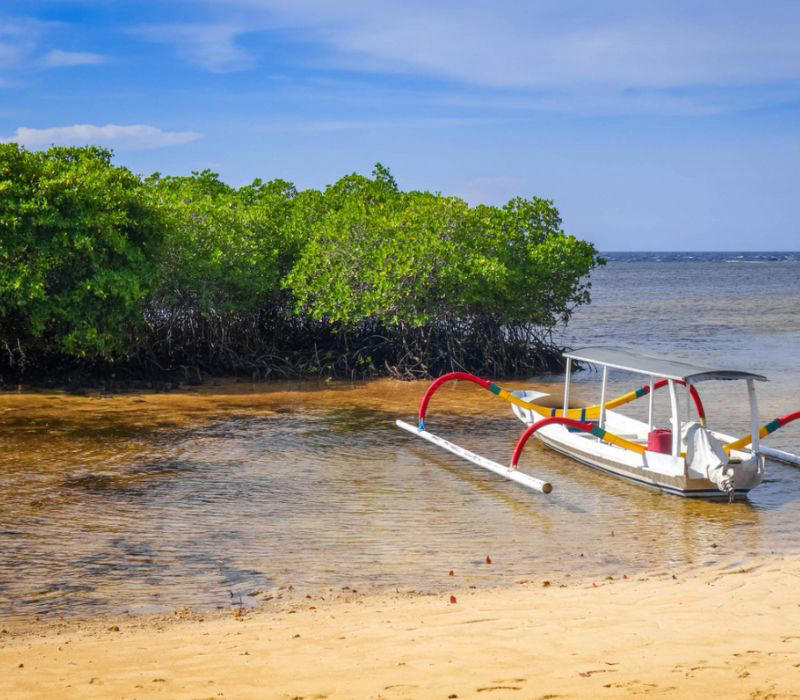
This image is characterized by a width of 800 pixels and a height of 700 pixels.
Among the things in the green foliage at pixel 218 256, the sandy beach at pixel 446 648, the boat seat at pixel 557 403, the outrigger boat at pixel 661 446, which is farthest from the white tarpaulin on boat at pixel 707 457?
the green foliage at pixel 218 256

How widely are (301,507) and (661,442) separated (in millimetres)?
5135

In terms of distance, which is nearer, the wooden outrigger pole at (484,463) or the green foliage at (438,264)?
the wooden outrigger pole at (484,463)

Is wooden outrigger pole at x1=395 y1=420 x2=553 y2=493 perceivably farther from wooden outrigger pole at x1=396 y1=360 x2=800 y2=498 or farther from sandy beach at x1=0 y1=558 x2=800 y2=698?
sandy beach at x1=0 y1=558 x2=800 y2=698

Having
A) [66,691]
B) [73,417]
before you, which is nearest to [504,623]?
[66,691]

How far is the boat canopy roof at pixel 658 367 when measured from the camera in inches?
481

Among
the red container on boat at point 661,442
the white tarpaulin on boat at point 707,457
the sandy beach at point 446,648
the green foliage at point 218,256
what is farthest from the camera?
the green foliage at point 218,256

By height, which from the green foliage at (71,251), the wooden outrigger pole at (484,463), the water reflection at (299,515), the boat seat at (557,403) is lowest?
the water reflection at (299,515)

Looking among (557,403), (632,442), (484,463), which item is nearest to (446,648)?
(484,463)

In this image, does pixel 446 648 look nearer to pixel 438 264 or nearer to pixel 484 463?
pixel 484 463

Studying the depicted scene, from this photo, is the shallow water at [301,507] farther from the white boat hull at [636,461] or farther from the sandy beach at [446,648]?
the sandy beach at [446,648]

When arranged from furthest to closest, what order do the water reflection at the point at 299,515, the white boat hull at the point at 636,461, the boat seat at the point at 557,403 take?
the boat seat at the point at 557,403 → the white boat hull at the point at 636,461 → the water reflection at the point at 299,515

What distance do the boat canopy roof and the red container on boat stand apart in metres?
0.83

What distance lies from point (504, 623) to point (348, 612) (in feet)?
4.41

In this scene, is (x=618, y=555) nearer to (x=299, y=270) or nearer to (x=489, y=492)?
(x=489, y=492)
